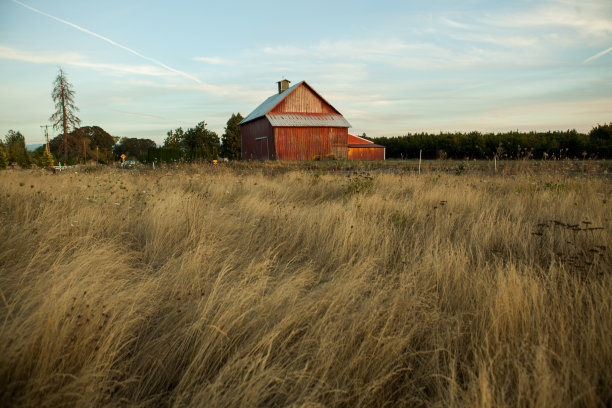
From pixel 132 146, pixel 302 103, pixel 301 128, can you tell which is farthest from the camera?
pixel 132 146

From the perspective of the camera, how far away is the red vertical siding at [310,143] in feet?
90.0

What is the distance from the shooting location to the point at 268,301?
2.20 meters

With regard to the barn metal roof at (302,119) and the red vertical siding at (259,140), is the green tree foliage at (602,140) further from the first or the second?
the red vertical siding at (259,140)

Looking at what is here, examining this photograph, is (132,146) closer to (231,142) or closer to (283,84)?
(231,142)

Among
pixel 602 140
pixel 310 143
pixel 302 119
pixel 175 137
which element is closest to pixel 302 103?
pixel 302 119

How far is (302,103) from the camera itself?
29500 mm

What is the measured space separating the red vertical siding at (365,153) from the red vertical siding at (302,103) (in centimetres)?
785

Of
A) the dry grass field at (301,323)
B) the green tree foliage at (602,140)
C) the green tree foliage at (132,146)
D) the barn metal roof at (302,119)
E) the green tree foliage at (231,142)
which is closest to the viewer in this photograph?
the dry grass field at (301,323)

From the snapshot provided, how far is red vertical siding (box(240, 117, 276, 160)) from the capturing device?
2803 centimetres

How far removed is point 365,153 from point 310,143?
11596 millimetres

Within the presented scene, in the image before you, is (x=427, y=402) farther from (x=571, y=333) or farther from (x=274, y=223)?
(x=274, y=223)

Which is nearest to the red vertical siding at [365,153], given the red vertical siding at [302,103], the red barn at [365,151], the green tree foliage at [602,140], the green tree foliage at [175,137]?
the red barn at [365,151]

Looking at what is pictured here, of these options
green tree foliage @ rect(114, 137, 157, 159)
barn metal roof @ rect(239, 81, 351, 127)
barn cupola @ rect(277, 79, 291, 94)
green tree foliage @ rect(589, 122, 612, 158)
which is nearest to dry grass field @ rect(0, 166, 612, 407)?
barn metal roof @ rect(239, 81, 351, 127)

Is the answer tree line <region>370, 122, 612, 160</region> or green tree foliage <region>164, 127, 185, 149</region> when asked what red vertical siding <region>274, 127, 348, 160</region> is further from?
green tree foliage <region>164, 127, 185, 149</region>
